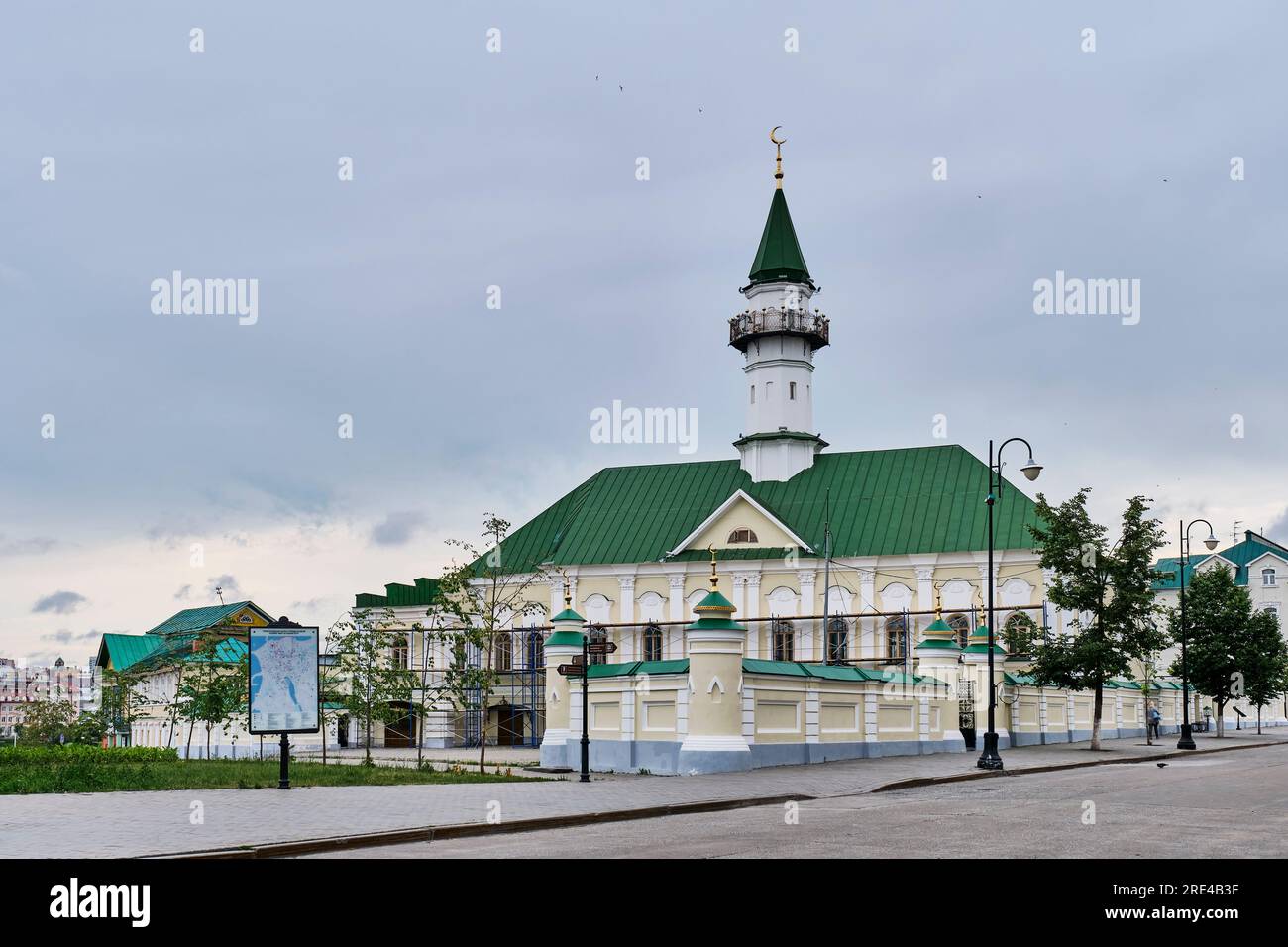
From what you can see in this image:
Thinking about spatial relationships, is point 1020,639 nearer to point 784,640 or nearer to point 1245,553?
point 784,640

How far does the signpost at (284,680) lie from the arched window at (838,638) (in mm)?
38882

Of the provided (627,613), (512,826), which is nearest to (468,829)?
(512,826)

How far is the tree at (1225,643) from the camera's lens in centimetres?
6012

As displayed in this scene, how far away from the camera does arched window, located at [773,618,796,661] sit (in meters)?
59.5

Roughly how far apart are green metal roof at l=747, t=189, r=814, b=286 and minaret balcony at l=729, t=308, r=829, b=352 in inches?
73.6

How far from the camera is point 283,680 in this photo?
76.0 ft

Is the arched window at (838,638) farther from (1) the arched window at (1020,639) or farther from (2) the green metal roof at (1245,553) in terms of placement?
(2) the green metal roof at (1245,553)

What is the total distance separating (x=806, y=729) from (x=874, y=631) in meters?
27.9

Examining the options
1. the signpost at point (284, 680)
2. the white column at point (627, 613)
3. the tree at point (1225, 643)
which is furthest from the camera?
the white column at point (627, 613)

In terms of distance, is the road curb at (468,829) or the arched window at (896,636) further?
the arched window at (896,636)

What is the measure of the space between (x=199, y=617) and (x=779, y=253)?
4632 centimetres

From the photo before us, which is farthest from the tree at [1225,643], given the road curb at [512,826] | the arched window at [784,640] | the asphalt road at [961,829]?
the asphalt road at [961,829]
